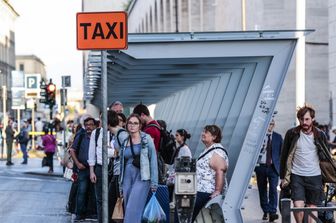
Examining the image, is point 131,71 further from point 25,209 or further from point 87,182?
point 25,209

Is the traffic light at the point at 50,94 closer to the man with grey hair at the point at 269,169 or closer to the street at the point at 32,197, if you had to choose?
the street at the point at 32,197

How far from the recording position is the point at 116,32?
10.9 meters

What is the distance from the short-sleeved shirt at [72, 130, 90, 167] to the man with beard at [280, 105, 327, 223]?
4681 millimetres

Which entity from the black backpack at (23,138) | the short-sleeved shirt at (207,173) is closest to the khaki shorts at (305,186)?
the short-sleeved shirt at (207,173)

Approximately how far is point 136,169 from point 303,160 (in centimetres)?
206

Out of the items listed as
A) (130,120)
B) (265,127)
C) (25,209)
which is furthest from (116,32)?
(25,209)

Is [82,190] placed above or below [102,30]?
below

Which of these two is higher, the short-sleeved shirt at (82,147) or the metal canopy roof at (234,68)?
the metal canopy roof at (234,68)

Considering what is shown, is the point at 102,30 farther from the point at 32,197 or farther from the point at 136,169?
the point at 32,197

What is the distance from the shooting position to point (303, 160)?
11.8 meters

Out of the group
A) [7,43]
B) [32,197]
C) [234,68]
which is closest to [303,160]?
[234,68]

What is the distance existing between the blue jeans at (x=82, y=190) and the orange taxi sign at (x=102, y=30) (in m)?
5.24

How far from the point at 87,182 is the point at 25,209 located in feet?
12.4

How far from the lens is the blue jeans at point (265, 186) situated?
16.1 m
